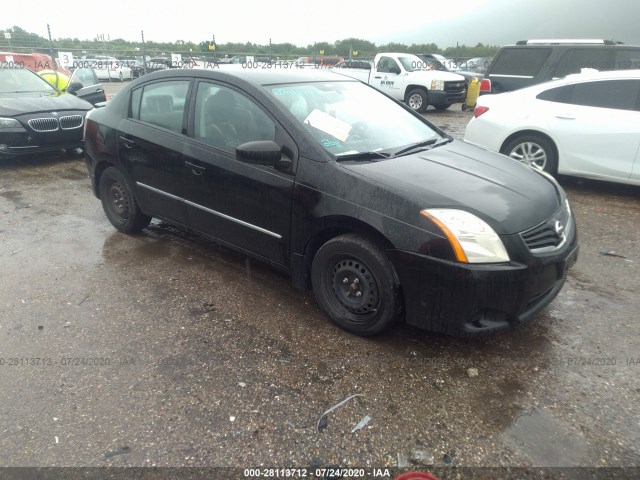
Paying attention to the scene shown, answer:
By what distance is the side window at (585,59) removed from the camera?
8305 mm

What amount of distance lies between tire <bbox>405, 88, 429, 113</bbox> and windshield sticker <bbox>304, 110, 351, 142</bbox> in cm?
1236

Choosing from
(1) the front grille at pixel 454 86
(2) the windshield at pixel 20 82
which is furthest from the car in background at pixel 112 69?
(1) the front grille at pixel 454 86

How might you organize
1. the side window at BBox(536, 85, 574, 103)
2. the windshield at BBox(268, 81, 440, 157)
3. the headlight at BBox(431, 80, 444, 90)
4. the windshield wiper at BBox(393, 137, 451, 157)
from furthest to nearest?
the headlight at BBox(431, 80, 444, 90), the side window at BBox(536, 85, 574, 103), the windshield wiper at BBox(393, 137, 451, 157), the windshield at BBox(268, 81, 440, 157)

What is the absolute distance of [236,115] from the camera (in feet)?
11.7

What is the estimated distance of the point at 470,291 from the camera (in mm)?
2619

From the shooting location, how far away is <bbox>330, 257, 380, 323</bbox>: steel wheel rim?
2.97m

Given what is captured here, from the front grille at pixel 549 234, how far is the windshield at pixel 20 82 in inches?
351

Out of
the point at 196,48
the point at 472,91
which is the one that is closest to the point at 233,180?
the point at 472,91

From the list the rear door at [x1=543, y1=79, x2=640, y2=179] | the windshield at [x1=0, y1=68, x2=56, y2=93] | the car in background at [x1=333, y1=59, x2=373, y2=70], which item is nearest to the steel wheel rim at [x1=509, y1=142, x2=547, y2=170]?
the rear door at [x1=543, y1=79, x2=640, y2=179]

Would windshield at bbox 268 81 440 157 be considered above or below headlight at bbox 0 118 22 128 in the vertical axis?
above

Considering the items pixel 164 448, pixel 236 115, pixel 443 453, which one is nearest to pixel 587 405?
pixel 443 453

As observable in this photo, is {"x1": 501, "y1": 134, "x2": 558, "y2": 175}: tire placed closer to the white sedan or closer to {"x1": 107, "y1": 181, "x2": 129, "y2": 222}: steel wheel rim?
the white sedan

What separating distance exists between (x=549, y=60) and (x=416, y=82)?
21.2 ft

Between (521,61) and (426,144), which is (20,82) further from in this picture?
(521,61)
